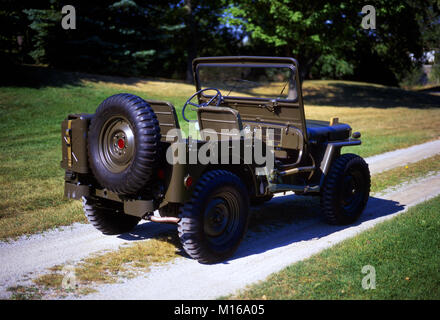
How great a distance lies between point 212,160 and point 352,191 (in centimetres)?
261

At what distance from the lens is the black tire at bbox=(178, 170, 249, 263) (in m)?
4.29

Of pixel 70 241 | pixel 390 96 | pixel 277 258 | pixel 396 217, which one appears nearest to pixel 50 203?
pixel 70 241

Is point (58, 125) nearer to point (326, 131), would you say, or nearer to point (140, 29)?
point (140, 29)

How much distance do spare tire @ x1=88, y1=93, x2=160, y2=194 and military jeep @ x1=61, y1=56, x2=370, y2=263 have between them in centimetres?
1

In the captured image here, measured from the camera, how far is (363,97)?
28016 millimetres

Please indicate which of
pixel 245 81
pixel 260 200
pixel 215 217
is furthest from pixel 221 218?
pixel 245 81

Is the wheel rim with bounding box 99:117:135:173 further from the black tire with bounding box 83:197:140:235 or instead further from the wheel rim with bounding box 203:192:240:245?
the wheel rim with bounding box 203:192:240:245

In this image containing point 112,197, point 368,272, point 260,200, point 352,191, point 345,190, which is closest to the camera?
point 368,272

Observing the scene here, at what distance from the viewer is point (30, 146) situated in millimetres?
11133

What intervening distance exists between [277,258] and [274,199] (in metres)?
2.64

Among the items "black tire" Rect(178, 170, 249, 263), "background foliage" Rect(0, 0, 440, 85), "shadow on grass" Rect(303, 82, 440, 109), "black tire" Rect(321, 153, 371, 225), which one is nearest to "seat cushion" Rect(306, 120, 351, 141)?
"black tire" Rect(321, 153, 371, 225)

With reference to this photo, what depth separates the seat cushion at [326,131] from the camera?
5.85 m
